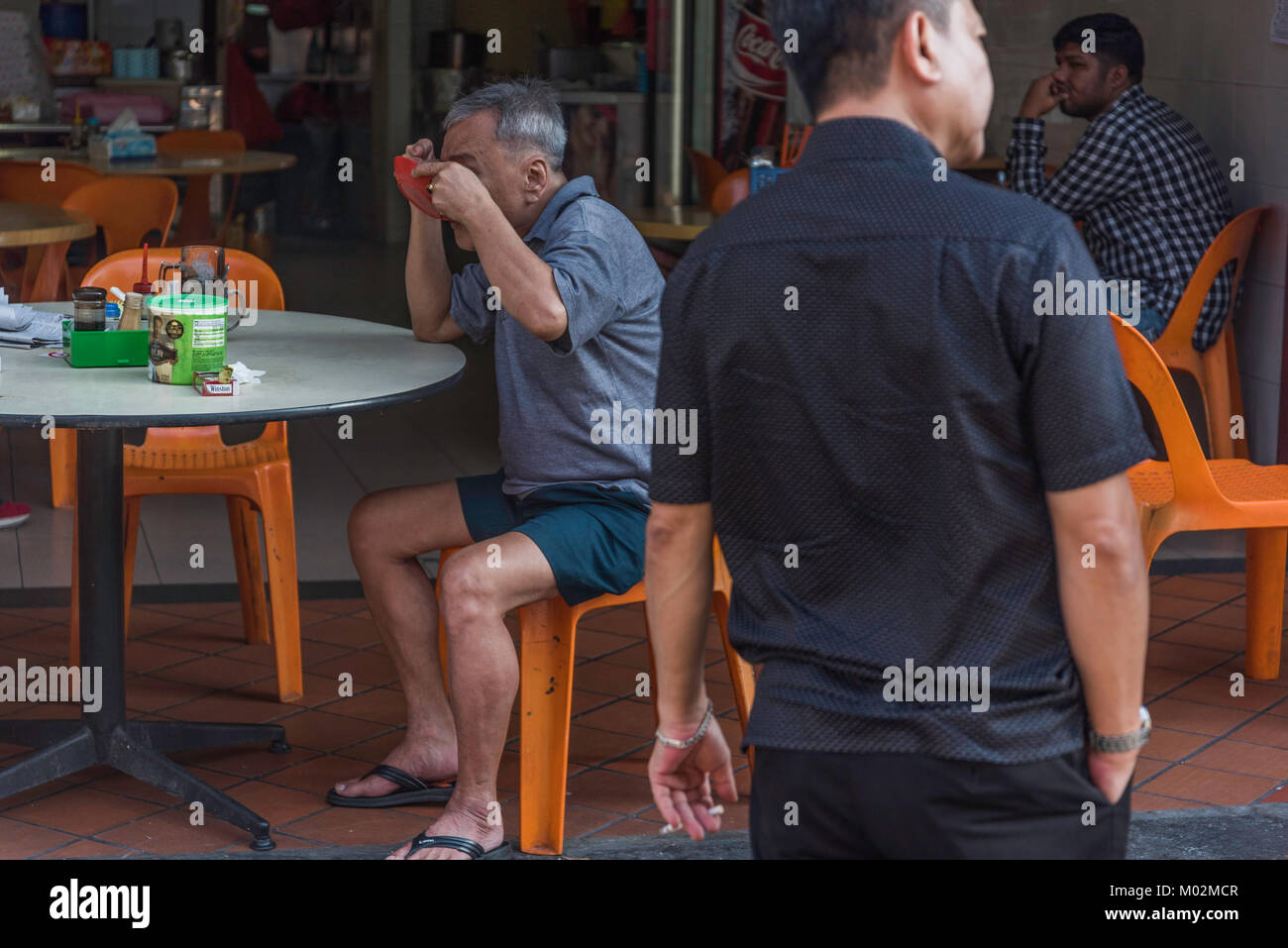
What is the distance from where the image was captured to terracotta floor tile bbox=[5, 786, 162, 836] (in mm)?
3043

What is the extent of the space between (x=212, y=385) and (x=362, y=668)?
1.27 metres

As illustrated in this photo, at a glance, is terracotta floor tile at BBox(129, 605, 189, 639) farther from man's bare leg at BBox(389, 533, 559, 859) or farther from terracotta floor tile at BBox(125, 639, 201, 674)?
man's bare leg at BBox(389, 533, 559, 859)

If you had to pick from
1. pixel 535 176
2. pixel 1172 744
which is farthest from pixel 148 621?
pixel 1172 744

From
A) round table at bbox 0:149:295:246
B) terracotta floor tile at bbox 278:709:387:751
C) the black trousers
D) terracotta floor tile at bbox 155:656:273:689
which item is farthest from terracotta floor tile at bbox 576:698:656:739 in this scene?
round table at bbox 0:149:295:246

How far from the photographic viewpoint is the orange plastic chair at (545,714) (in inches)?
114

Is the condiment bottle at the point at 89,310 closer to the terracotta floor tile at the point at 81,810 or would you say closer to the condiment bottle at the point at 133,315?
the condiment bottle at the point at 133,315

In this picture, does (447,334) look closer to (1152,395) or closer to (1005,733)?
(1152,395)

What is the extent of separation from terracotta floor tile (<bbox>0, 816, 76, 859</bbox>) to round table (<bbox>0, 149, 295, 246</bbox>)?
13.3ft

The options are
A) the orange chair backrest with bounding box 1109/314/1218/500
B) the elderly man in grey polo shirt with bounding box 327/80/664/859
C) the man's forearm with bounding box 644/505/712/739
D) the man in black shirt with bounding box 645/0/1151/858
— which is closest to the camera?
the man in black shirt with bounding box 645/0/1151/858

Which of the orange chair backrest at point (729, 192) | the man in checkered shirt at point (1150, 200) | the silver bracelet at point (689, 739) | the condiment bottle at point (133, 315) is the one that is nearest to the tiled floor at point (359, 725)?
the condiment bottle at point (133, 315)

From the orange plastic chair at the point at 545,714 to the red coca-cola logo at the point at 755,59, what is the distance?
5624 mm

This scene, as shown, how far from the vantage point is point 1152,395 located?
3320 millimetres

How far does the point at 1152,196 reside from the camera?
5.13m
